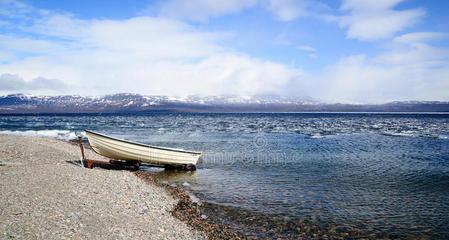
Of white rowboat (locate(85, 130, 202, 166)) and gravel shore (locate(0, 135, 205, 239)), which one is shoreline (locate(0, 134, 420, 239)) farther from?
white rowboat (locate(85, 130, 202, 166))

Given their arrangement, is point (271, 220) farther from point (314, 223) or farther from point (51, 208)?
point (51, 208)

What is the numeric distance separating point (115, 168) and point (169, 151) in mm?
3814

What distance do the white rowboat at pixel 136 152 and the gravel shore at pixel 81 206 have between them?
15.4 ft

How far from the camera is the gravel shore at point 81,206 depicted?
38.1ft

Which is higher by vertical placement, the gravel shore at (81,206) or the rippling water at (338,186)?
the gravel shore at (81,206)

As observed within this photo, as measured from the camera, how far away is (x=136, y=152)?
27.2m

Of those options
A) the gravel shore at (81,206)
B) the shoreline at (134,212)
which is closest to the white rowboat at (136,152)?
the gravel shore at (81,206)

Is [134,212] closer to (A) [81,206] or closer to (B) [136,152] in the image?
(A) [81,206]

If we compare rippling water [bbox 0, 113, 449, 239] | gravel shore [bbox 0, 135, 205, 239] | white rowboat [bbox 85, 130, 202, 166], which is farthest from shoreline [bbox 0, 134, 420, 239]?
white rowboat [bbox 85, 130, 202, 166]

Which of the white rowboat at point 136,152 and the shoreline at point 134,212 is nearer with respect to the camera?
the shoreline at point 134,212

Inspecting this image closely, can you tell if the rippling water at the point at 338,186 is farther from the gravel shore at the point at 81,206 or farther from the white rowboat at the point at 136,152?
the gravel shore at the point at 81,206

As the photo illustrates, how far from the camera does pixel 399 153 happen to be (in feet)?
126

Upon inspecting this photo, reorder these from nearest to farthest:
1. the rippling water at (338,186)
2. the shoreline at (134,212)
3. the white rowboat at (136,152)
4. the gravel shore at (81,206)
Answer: the gravel shore at (81,206) → the shoreline at (134,212) → the rippling water at (338,186) → the white rowboat at (136,152)

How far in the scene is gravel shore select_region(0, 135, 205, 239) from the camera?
38.1 feet
